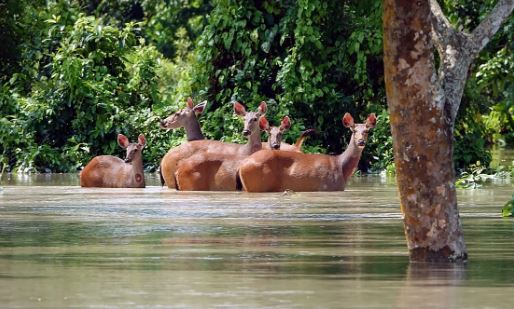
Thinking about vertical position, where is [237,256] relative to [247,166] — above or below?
below

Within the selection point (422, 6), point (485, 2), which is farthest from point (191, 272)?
point (485, 2)

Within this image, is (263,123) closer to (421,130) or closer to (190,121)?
(190,121)

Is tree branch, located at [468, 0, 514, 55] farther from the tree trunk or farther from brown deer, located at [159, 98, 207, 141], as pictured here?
brown deer, located at [159, 98, 207, 141]

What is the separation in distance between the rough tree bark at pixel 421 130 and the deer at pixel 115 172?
11382 millimetres

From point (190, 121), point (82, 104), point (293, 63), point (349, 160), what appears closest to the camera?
point (349, 160)

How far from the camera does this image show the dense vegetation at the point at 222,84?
85.6 feet

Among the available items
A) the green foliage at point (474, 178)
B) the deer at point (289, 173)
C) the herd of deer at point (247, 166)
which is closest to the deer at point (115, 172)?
the herd of deer at point (247, 166)

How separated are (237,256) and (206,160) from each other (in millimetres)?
9749

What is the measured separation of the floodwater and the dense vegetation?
782 centimetres

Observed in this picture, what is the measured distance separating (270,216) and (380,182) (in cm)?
732

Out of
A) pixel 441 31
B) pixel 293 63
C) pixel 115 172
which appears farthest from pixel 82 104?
pixel 441 31

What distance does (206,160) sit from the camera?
20.9 m

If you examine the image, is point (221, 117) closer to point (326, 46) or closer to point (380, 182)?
point (326, 46)

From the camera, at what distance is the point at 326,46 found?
26797 mm
